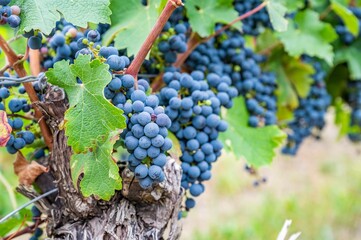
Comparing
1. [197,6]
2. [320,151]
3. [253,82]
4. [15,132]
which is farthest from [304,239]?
[15,132]

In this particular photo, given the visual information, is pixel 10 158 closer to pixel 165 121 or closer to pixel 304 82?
pixel 304 82

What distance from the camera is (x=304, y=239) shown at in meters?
4.51

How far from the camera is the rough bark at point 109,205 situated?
48.6 inches

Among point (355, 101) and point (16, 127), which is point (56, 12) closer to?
point (16, 127)

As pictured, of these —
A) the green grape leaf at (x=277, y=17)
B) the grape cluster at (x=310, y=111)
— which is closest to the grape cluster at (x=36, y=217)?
the green grape leaf at (x=277, y=17)

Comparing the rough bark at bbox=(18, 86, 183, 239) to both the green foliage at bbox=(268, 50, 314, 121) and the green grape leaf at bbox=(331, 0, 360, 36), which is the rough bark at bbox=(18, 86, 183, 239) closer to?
the green foliage at bbox=(268, 50, 314, 121)

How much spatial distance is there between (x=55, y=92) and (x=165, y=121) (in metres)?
0.28

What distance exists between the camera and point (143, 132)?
3.73 feet

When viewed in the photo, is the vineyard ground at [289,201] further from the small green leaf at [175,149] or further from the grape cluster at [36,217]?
the small green leaf at [175,149]

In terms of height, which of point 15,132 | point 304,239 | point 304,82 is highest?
point 15,132

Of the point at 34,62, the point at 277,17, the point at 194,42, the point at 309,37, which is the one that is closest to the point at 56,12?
the point at 34,62

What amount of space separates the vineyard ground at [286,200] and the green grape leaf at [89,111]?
10.4ft

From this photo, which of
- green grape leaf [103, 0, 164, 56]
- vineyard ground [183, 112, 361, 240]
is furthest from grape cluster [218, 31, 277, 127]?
vineyard ground [183, 112, 361, 240]

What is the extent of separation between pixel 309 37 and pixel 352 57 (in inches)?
17.8
